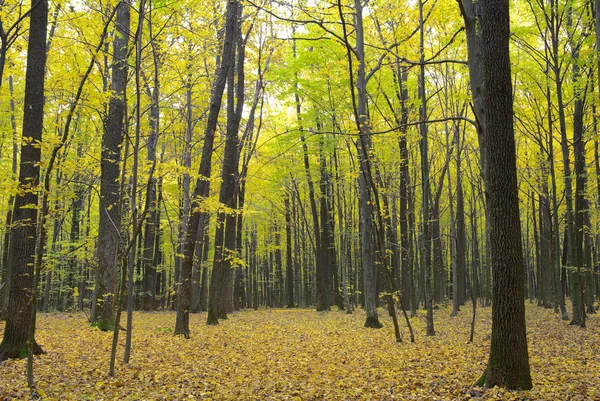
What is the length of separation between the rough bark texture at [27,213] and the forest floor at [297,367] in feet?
1.88

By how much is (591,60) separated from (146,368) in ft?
41.6

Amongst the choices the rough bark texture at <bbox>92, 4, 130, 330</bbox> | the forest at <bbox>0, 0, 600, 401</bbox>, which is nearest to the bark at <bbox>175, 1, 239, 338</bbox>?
the forest at <bbox>0, 0, 600, 401</bbox>

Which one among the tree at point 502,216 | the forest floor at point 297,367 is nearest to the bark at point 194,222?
the forest floor at point 297,367

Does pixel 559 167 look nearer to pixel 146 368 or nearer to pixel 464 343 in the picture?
pixel 464 343

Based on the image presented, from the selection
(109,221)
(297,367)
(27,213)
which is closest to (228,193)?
(109,221)

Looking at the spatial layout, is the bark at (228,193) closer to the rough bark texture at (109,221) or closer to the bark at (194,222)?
the bark at (194,222)

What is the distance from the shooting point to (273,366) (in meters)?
7.80

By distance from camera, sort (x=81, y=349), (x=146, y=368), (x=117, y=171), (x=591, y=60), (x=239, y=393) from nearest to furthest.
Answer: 1. (x=239, y=393)
2. (x=146, y=368)
3. (x=81, y=349)
4. (x=591, y=60)
5. (x=117, y=171)

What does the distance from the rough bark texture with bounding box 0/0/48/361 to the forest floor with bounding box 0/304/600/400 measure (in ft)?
1.88

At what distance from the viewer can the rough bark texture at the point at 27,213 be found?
7.00 metres

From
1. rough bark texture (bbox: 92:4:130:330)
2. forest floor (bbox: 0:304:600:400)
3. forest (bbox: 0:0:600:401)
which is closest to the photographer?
forest (bbox: 0:0:600:401)

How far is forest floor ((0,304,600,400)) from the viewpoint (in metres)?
5.61

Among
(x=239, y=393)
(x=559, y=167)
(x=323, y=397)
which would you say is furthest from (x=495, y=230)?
(x=559, y=167)

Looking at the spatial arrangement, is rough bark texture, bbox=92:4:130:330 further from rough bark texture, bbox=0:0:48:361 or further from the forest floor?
rough bark texture, bbox=0:0:48:361
